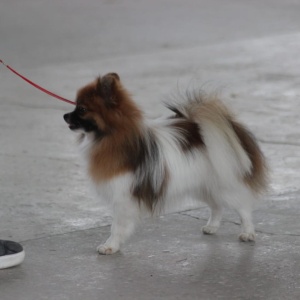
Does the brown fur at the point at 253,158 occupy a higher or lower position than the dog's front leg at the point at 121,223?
higher

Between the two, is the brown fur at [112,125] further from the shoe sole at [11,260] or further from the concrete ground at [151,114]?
the shoe sole at [11,260]

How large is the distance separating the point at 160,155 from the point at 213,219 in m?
0.79

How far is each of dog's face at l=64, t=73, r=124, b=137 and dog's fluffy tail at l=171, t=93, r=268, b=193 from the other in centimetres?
61

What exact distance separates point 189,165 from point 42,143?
3281 mm

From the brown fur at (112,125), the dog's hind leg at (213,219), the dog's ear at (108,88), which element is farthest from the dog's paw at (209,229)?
the dog's ear at (108,88)

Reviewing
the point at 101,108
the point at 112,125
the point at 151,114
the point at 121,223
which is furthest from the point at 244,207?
the point at 151,114

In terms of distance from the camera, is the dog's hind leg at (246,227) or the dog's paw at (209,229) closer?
the dog's hind leg at (246,227)

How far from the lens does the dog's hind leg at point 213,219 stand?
246 inches

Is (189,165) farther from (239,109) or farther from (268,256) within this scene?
(239,109)

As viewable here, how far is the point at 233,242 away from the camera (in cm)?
608

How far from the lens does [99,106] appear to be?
5.61 meters

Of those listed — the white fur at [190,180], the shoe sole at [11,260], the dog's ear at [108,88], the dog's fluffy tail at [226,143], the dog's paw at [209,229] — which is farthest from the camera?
the dog's paw at [209,229]

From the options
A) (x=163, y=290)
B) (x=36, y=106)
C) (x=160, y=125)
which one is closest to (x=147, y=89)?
(x=36, y=106)

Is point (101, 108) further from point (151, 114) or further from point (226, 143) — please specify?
point (151, 114)
